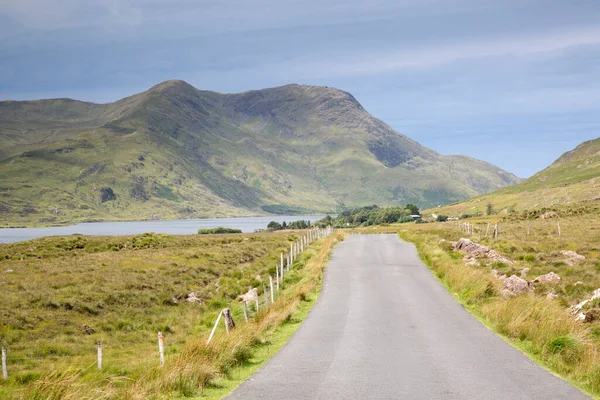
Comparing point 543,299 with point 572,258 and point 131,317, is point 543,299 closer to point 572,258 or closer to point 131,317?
point 572,258

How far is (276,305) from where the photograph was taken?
84.0 feet

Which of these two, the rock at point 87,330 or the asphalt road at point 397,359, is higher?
the asphalt road at point 397,359

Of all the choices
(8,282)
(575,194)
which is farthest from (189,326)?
(575,194)

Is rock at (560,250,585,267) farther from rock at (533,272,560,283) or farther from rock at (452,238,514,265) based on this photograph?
rock at (533,272,560,283)

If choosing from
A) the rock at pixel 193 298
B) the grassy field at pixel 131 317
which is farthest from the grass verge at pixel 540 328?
the rock at pixel 193 298

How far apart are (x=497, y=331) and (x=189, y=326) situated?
22.4 meters

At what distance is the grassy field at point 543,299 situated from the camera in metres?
14.7

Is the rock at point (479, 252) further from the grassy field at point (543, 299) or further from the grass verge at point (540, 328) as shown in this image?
the grass verge at point (540, 328)

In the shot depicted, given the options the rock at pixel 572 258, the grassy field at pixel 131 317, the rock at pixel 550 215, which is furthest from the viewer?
the rock at pixel 550 215

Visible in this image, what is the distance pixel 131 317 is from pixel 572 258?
29017mm

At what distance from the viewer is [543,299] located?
22.1 m

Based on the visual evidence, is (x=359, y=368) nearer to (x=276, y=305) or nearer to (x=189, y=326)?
(x=276, y=305)

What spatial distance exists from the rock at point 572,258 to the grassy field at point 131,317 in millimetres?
15096

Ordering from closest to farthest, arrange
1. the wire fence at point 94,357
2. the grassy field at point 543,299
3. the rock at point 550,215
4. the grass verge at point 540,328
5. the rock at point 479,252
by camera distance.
→ the grass verge at point 540,328
the grassy field at point 543,299
the wire fence at point 94,357
the rock at point 479,252
the rock at point 550,215
